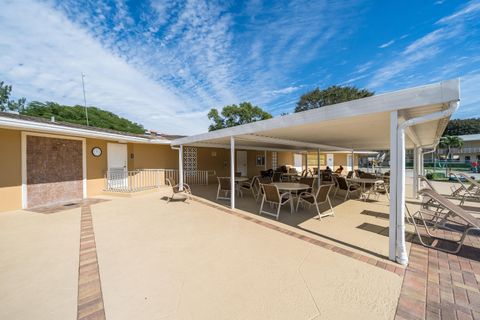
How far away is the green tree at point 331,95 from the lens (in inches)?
1000

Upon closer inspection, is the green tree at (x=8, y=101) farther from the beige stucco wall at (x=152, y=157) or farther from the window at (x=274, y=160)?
the window at (x=274, y=160)

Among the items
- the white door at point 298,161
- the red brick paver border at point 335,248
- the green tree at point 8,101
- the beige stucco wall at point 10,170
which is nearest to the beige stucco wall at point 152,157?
the beige stucco wall at point 10,170

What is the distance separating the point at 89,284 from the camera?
2418 mm

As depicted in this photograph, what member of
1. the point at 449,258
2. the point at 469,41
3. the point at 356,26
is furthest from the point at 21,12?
the point at 469,41

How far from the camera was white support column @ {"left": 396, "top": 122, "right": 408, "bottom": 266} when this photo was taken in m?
2.84

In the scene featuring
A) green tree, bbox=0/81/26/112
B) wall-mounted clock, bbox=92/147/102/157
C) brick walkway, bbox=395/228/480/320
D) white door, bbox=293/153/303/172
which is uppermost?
green tree, bbox=0/81/26/112

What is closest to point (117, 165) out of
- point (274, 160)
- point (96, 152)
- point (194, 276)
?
point (96, 152)

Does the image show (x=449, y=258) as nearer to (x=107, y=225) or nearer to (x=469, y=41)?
(x=107, y=225)

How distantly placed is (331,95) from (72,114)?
3465cm

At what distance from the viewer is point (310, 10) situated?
7242 mm

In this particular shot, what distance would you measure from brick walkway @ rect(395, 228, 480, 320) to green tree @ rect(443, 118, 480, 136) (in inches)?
2653

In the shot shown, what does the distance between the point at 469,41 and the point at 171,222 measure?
12439mm

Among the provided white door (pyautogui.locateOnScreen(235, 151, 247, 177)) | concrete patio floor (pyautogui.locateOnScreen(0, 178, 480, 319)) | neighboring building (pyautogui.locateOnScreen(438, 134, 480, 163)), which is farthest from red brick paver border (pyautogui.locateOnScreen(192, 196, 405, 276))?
neighboring building (pyautogui.locateOnScreen(438, 134, 480, 163))

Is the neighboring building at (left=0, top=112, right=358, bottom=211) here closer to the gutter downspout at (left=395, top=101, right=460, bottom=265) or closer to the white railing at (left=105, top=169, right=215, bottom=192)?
the white railing at (left=105, top=169, right=215, bottom=192)
